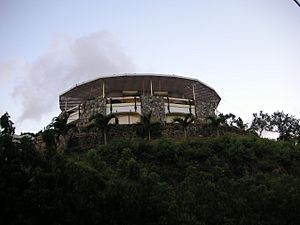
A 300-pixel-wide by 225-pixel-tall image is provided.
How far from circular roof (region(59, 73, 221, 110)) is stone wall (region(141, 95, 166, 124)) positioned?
1.65m

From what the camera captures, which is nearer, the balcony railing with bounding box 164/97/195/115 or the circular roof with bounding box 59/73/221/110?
the balcony railing with bounding box 164/97/195/115

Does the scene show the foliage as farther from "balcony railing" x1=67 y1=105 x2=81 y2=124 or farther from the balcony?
Result: "balcony railing" x1=67 y1=105 x2=81 y2=124

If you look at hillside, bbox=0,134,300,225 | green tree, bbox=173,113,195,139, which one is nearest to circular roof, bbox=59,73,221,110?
green tree, bbox=173,113,195,139

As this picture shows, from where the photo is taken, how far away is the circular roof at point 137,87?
3538cm

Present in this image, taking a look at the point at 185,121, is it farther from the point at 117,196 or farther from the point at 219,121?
the point at 117,196

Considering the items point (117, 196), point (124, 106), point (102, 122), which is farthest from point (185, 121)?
point (117, 196)

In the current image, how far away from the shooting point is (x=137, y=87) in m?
36.8

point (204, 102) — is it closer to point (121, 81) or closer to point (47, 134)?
point (121, 81)

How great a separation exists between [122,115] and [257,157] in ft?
33.3

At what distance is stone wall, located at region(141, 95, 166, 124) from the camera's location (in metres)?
34.2

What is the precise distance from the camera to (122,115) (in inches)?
1348

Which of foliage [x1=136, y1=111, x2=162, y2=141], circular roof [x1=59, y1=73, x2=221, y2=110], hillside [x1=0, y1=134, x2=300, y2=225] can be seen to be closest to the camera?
hillside [x1=0, y1=134, x2=300, y2=225]

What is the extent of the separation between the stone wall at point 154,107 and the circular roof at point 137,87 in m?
1.65

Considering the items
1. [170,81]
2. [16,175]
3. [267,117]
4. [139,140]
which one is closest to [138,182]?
[16,175]
